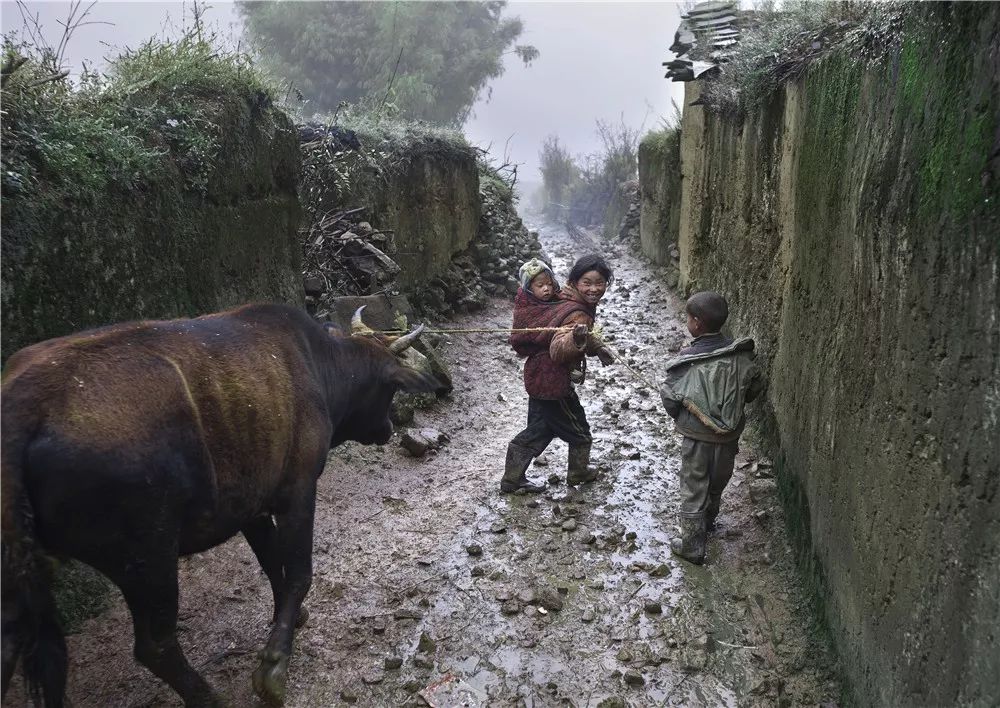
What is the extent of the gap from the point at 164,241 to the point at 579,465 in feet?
11.5

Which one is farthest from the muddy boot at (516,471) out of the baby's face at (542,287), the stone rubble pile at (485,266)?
the stone rubble pile at (485,266)

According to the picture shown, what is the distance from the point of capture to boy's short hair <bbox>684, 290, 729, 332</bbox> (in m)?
4.66

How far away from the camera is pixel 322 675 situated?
3730 millimetres

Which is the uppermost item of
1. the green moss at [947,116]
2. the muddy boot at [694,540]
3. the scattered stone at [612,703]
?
the green moss at [947,116]

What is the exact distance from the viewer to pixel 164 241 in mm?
4793

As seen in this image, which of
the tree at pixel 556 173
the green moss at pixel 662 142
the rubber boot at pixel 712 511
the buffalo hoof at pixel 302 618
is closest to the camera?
the buffalo hoof at pixel 302 618

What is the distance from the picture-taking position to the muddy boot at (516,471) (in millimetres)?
5777

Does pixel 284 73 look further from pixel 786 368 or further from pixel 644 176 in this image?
pixel 786 368

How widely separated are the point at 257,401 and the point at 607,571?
2551 mm

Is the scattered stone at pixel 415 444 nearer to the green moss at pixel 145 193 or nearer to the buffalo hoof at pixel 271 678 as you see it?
the green moss at pixel 145 193

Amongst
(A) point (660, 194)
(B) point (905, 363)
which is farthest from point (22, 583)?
(A) point (660, 194)

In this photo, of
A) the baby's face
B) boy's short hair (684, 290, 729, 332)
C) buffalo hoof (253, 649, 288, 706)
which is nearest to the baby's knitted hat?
the baby's face

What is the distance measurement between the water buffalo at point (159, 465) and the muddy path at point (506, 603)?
21.1 inches

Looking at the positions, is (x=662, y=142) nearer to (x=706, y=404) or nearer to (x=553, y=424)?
(x=553, y=424)
